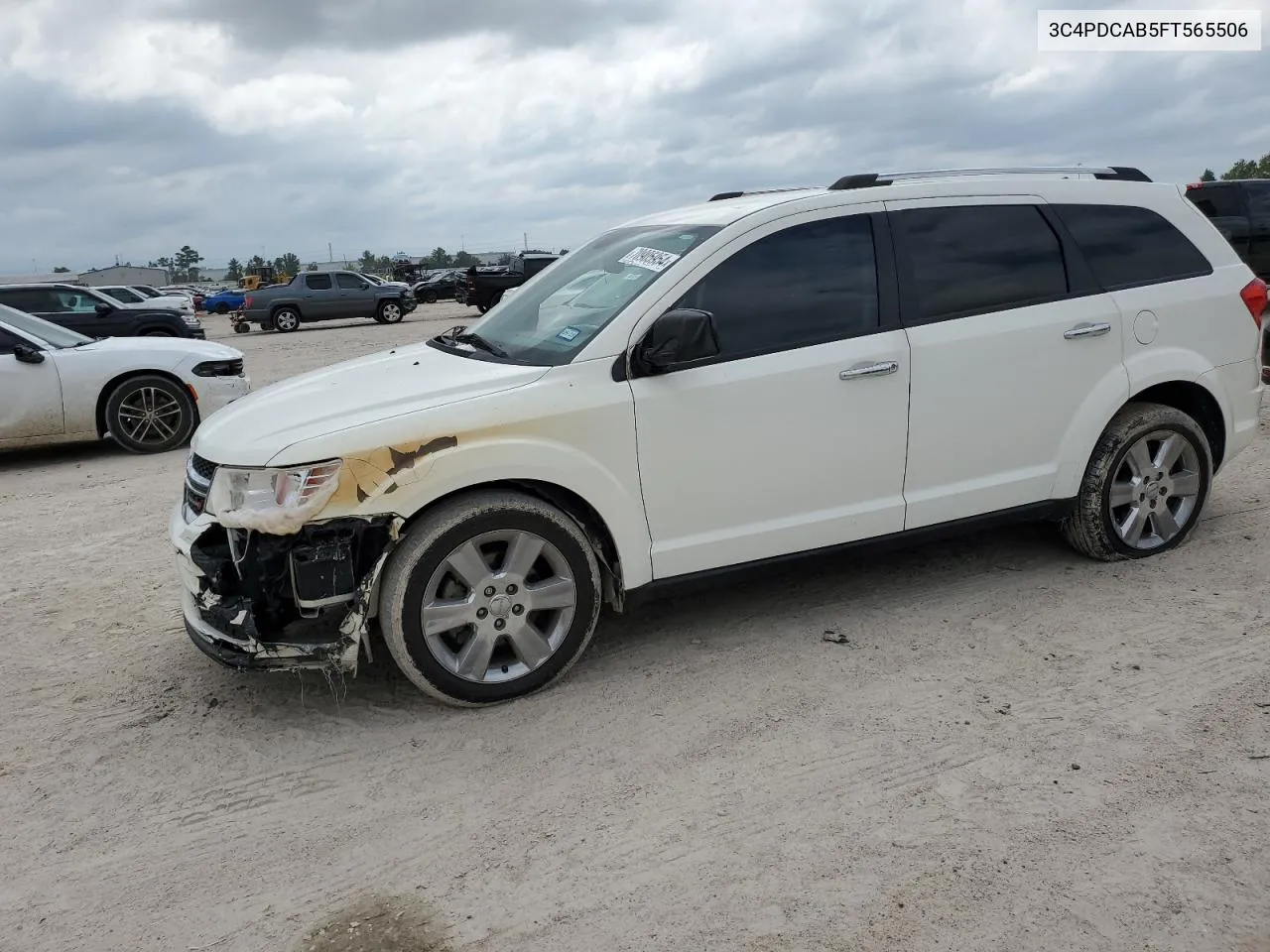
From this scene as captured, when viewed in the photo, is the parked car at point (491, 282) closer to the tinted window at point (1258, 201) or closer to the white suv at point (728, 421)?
the tinted window at point (1258, 201)

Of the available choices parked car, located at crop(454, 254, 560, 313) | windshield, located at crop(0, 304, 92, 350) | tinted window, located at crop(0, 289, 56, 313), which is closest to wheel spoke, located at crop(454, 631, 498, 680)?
windshield, located at crop(0, 304, 92, 350)

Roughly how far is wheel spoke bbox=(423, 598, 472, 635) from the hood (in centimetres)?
65

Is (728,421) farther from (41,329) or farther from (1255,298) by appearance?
(41,329)

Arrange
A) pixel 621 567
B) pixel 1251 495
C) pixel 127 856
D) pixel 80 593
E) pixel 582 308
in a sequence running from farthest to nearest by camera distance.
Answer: pixel 1251 495 → pixel 80 593 → pixel 582 308 → pixel 621 567 → pixel 127 856

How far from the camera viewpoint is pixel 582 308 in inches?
168

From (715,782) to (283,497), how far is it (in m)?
1.77

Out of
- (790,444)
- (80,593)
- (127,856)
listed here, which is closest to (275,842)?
(127,856)

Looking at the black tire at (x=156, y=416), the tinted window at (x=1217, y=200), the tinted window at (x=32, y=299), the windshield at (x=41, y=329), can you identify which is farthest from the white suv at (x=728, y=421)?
the tinted window at (x=32, y=299)

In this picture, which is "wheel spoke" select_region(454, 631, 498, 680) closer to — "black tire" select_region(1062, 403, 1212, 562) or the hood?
the hood

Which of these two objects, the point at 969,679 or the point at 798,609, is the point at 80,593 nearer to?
the point at 798,609

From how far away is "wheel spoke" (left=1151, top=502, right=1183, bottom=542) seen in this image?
4.99 m

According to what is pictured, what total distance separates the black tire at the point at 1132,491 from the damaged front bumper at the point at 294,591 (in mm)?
3262

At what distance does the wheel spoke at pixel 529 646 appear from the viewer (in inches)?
149

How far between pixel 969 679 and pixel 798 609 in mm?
944
